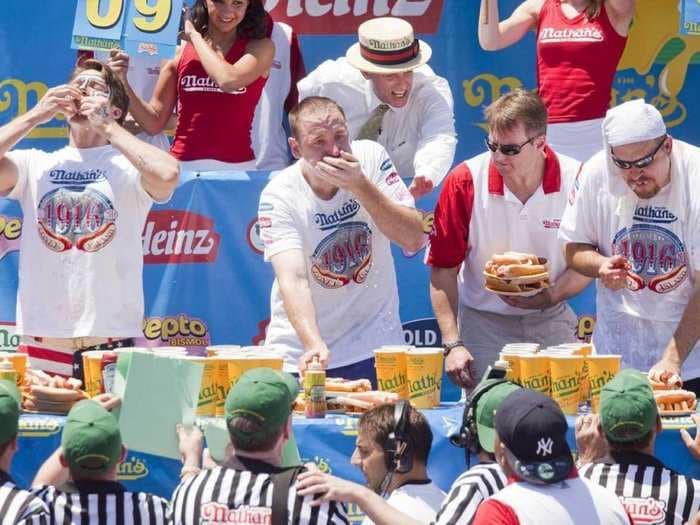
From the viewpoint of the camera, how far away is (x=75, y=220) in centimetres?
694

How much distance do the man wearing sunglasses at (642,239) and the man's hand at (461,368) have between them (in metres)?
0.54

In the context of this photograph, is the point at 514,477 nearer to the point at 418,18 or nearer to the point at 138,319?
the point at 138,319

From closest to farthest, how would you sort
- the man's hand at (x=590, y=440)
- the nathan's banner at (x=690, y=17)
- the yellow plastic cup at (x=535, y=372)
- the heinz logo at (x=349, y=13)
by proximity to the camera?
the man's hand at (x=590, y=440) < the yellow plastic cup at (x=535, y=372) < the nathan's banner at (x=690, y=17) < the heinz logo at (x=349, y=13)

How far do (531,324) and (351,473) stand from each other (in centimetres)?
158

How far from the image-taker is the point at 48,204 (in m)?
6.95

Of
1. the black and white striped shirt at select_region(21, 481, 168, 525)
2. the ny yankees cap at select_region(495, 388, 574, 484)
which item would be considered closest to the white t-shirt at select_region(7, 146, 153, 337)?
the black and white striped shirt at select_region(21, 481, 168, 525)

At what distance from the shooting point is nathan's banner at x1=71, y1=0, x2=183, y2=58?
7930 millimetres

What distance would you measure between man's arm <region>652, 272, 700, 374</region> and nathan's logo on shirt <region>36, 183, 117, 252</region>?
7.78 ft

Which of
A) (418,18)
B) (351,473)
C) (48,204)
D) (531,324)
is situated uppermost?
(418,18)

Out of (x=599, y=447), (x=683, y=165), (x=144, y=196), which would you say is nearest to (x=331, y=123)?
(x=144, y=196)

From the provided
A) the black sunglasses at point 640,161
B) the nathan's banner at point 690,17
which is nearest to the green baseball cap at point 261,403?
the black sunglasses at point 640,161

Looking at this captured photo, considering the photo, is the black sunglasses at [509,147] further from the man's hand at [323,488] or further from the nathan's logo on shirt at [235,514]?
the nathan's logo on shirt at [235,514]

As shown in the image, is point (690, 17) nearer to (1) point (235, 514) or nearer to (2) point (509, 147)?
(2) point (509, 147)

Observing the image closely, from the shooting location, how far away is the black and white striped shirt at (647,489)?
16.6 ft
